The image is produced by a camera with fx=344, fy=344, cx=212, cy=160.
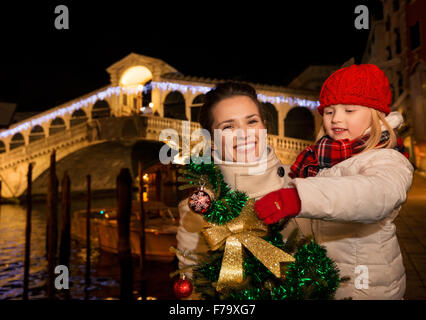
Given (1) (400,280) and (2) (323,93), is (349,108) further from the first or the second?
(1) (400,280)

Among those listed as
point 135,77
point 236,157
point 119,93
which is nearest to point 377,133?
point 236,157

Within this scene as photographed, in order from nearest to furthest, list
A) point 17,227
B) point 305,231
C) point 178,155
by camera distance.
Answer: point 305,231 → point 178,155 → point 17,227

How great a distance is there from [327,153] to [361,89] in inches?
11.0

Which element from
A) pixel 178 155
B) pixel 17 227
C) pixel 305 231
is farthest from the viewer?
pixel 17 227

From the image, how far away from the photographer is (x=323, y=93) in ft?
4.77

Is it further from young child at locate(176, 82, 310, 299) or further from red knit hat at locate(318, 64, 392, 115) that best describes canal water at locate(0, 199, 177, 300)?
red knit hat at locate(318, 64, 392, 115)

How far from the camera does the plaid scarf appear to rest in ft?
4.34

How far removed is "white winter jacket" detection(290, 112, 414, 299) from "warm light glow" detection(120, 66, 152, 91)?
17.7m

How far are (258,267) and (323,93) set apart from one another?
77 centimetres

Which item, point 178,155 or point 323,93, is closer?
point 323,93

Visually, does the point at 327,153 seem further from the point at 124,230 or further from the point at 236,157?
the point at 124,230

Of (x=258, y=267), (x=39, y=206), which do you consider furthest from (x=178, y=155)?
(x=39, y=206)
